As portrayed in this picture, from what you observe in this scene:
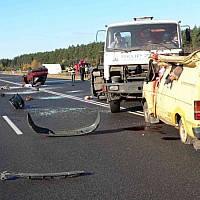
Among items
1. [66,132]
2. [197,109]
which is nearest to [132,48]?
[66,132]

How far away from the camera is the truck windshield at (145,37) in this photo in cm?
1173

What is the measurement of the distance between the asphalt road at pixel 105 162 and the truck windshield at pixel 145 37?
93.4 inches

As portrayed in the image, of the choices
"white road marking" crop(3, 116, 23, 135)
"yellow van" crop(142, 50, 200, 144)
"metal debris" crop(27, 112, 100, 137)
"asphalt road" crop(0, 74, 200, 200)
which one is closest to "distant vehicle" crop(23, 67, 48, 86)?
"white road marking" crop(3, 116, 23, 135)

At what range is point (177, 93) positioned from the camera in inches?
277

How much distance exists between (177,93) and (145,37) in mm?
5153

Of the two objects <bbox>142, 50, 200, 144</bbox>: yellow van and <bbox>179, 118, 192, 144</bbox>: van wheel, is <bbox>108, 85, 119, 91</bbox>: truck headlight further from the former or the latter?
<bbox>179, 118, 192, 144</bbox>: van wheel

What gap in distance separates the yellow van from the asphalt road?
0.45m

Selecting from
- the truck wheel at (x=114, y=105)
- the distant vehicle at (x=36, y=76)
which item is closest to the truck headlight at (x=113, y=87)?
the truck wheel at (x=114, y=105)

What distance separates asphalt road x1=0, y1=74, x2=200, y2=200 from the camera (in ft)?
16.2

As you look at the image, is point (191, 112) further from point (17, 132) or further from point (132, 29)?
point (132, 29)

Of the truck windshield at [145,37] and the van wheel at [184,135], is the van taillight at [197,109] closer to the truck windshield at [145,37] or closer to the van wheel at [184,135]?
the van wheel at [184,135]

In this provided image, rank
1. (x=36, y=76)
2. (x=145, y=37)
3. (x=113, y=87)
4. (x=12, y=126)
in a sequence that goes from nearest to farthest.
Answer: (x=12, y=126)
(x=113, y=87)
(x=145, y=37)
(x=36, y=76)

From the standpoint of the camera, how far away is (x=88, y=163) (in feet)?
20.9

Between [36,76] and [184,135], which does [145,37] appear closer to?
[184,135]
